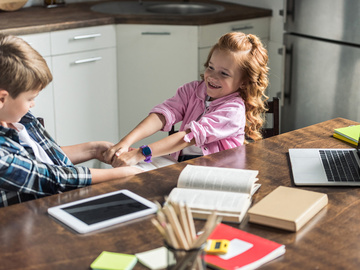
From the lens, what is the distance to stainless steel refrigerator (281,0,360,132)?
3.42 meters

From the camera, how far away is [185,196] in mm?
1566

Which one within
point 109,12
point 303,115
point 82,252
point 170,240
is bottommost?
point 303,115

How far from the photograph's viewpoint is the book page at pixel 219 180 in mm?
1617

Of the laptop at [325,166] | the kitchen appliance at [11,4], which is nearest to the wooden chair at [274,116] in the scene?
the laptop at [325,166]

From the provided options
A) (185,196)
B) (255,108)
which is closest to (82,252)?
(185,196)

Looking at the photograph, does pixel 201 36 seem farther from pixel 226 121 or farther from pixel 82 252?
pixel 82 252

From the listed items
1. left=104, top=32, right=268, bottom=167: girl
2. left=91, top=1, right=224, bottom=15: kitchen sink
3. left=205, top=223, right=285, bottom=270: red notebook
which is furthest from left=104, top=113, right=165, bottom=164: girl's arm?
left=91, top=1, right=224, bottom=15: kitchen sink

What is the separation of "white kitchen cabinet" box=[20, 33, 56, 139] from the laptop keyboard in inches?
74.0

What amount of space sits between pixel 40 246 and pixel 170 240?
45 cm

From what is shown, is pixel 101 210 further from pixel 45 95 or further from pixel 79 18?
pixel 79 18

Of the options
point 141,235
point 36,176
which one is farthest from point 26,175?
point 141,235

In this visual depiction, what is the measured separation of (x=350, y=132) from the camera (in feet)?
7.06

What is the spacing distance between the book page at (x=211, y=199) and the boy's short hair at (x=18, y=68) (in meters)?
0.51

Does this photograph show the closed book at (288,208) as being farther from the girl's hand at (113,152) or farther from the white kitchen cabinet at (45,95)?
the white kitchen cabinet at (45,95)
